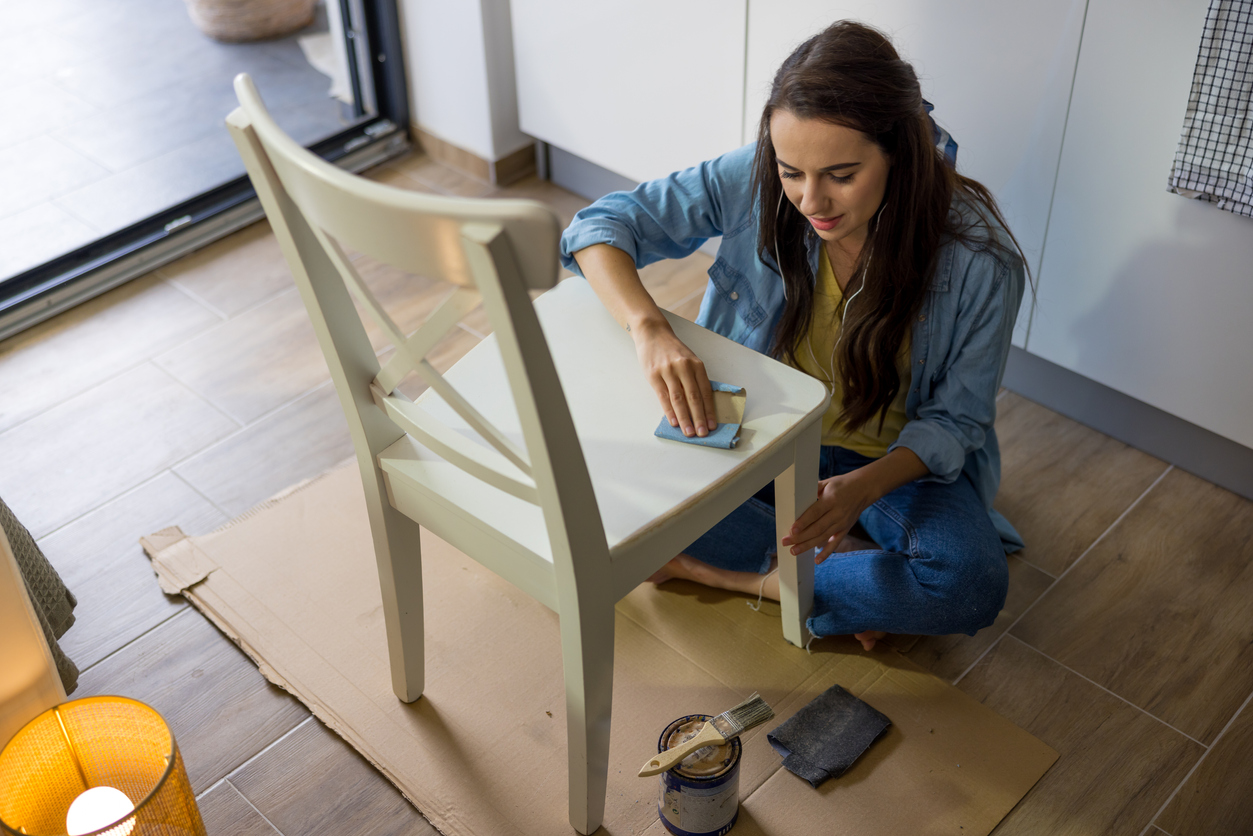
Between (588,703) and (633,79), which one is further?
(633,79)

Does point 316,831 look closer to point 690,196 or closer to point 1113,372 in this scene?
point 690,196

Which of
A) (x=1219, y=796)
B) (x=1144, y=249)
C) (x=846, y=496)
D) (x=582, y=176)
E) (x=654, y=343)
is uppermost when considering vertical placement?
(x=654, y=343)

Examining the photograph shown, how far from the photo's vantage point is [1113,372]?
5.72 ft

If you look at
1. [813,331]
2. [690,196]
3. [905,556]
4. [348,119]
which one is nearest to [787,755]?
[905,556]

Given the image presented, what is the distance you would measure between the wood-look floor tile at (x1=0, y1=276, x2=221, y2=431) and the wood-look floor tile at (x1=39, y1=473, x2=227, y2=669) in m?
0.34

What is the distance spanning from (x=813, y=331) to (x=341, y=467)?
84 centimetres

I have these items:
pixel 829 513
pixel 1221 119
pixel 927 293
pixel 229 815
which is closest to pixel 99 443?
pixel 229 815

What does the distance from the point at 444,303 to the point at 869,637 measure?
2.86 ft

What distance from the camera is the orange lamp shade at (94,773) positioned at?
1.08 m

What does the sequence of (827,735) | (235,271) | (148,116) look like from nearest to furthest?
(827,735), (235,271), (148,116)

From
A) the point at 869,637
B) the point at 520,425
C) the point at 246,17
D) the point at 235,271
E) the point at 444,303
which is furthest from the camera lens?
the point at 246,17

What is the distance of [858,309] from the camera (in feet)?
4.38

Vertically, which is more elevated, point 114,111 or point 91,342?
point 114,111

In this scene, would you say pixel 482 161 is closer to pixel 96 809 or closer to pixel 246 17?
pixel 246 17
